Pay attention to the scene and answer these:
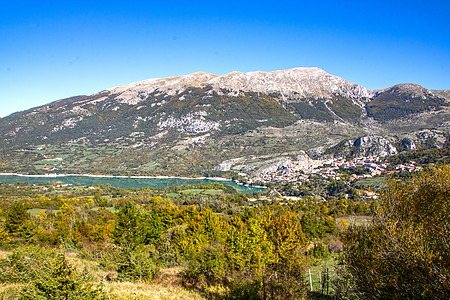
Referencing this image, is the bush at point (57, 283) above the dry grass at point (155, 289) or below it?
above

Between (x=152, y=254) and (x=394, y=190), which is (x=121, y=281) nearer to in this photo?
(x=152, y=254)

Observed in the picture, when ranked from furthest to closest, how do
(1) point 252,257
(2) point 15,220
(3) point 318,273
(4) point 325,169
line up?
(4) point 325,169, (2) point 15,220, (3) point 318,273, (1) point 252,257

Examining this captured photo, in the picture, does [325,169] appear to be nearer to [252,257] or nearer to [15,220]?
[252,257]

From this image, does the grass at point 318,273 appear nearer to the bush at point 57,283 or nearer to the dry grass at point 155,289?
the dry grass at point 155,289

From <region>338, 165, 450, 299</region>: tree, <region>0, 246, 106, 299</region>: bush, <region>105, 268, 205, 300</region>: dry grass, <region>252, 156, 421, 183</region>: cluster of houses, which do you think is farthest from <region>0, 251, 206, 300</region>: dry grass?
<region>252, 156, 421, 183</region>: cluster of houses

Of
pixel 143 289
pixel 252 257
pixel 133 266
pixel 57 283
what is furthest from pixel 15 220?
pixel 57 283

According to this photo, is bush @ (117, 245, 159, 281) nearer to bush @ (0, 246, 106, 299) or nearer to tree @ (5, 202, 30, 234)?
bush @ (0, 246, 106, 299)

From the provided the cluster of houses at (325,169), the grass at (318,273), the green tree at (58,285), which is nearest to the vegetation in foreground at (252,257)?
the green tree at (58,285)

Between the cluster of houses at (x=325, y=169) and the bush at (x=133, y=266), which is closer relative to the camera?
the bush at (x=133, y=266)

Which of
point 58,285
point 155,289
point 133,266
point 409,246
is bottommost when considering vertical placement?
point 155,289
